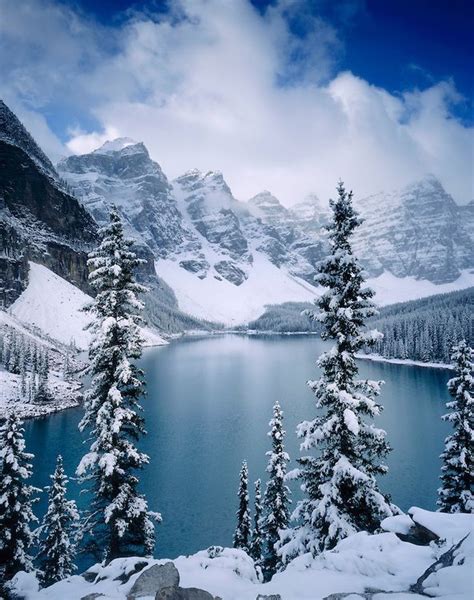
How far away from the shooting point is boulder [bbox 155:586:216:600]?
8264 millimetres

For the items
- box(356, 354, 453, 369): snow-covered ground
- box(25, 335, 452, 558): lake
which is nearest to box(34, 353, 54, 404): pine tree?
box(25, 335, 452, 558): lake

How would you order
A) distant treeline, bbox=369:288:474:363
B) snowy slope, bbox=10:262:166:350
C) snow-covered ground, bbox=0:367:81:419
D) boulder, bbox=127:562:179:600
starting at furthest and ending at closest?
1. snowy slope, bbox=10:262:166:350
2. distant treeline, bbox=369:288:474:363
3. snow-covered ground, bbox=0:367:81:419
4. boulder, bbox=127:562:179:600

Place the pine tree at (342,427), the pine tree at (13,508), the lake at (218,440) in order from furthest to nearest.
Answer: the lake at (218,440)
the pine tree at (13,508)
the pine tree at (342,427)

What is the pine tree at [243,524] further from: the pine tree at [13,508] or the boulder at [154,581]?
the boulder at [154,581]

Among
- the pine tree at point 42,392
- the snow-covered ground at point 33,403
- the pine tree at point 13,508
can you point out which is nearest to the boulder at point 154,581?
the pine tree at point 13,508

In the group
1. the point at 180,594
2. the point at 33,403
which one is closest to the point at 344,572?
the point at 180,594

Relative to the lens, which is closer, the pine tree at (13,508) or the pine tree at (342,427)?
the pine tree at (342,427)

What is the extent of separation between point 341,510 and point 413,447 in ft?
169

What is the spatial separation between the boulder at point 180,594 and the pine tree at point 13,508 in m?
14.8

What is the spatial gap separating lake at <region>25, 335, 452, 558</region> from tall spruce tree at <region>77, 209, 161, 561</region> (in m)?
19.4

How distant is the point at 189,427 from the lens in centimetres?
6769

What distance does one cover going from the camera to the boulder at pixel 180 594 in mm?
8264

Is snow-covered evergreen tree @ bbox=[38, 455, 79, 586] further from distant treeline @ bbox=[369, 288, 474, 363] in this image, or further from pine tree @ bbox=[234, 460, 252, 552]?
distant treeline @ bbox=[369, 288, 474, 363]

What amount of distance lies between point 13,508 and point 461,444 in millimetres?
24319
